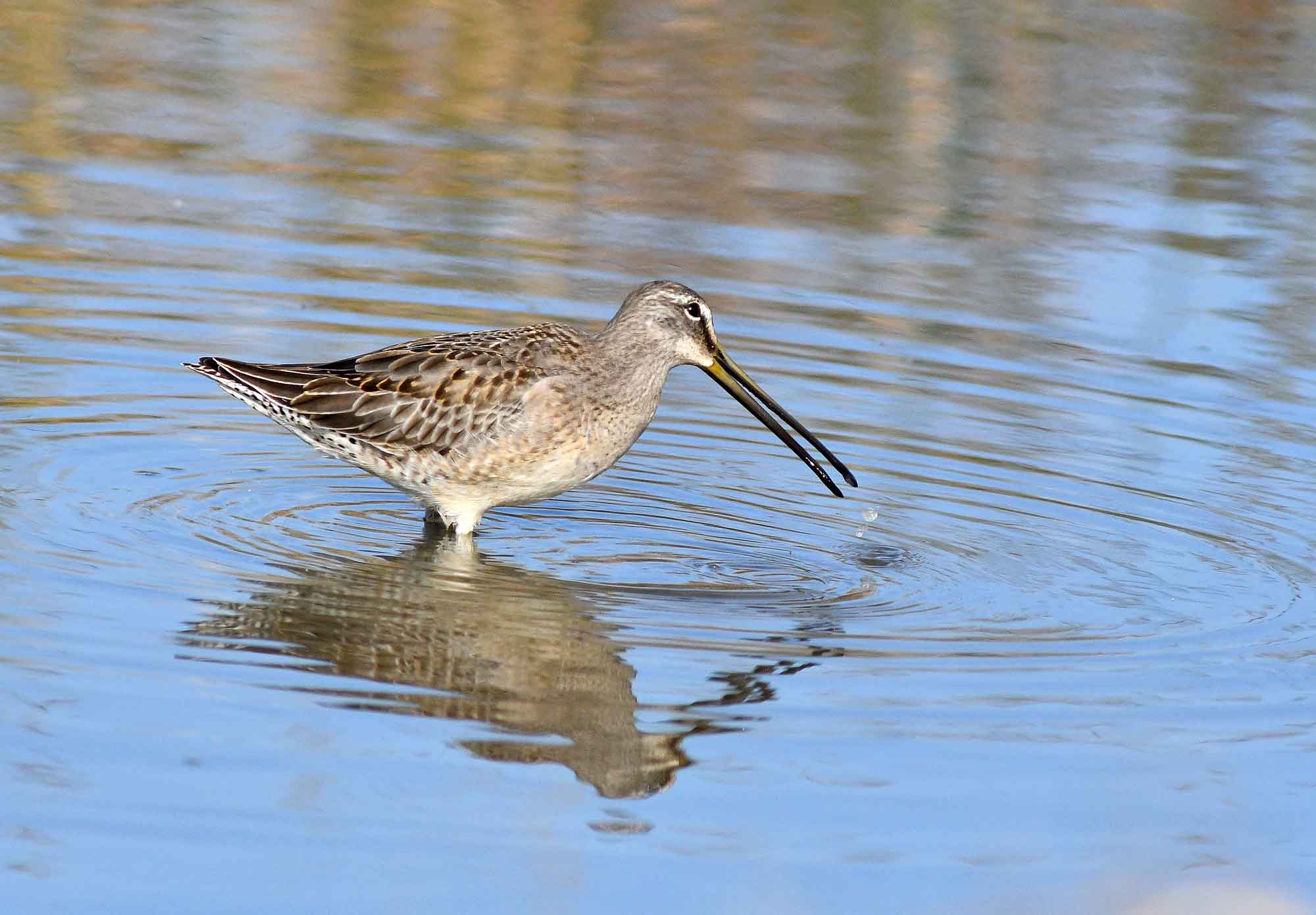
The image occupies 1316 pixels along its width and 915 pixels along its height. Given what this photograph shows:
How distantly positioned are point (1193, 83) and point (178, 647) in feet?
38.0

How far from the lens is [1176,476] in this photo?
889 cm

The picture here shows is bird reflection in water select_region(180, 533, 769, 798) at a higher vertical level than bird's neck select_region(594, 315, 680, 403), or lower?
lower

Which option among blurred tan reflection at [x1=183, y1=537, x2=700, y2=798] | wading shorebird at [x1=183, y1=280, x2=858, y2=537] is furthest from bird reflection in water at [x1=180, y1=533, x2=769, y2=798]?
wading shorebird at [x1=183, y1=280, x2=858, y2=537]

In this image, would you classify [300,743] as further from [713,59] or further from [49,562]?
[713,59]

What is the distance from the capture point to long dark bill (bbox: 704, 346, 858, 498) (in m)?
8.27

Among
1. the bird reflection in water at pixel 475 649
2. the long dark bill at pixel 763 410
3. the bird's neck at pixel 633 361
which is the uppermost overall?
the bird's neck at pixel 633 361

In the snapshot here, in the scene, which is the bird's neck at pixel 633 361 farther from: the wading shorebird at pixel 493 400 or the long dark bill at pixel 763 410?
the long dark bill at pixel 763 410

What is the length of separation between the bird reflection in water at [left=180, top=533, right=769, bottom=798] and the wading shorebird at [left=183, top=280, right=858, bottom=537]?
0.36 m

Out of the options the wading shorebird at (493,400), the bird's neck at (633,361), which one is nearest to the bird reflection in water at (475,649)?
the wading shorebird at (493,400)

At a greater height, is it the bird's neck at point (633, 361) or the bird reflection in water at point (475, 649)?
the bird's neck at point (633, 361)

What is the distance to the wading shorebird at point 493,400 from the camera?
7863 millimetres

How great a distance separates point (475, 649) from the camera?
661cm

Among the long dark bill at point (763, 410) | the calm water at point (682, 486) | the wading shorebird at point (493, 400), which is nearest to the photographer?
the calm water at point (682, 486)

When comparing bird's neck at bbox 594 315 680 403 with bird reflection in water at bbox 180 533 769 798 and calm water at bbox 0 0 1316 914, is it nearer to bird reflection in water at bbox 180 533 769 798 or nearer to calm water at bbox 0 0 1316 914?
calm water at bbox 0 0 1316 914
